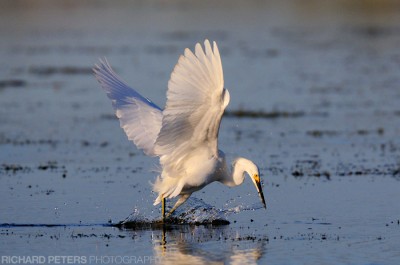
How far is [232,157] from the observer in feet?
35.5

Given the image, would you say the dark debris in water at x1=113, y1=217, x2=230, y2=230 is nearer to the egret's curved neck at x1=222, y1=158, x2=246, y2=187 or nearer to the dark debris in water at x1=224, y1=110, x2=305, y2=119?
the egret's curved neck at x1=222, y1=158, x2=246, y2=187

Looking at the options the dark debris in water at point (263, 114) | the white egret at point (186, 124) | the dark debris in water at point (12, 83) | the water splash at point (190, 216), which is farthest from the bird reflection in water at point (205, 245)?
the dark debris in water at point (12, 83)

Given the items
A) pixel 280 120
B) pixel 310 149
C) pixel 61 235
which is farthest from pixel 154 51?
pixel 61 235

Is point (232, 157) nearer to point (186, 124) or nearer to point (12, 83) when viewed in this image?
point (186, 124)

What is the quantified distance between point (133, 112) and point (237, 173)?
1543 mm

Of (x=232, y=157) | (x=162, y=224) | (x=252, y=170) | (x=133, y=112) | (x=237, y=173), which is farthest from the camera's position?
(x=133, y=112)

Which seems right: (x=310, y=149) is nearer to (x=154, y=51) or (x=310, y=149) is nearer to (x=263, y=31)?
(x=154, y=51)

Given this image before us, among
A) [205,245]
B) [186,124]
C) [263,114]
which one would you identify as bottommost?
[205,245]

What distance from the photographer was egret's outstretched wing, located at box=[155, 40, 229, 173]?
928 cm

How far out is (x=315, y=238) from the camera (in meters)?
10.0

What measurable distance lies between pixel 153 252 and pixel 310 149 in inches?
264

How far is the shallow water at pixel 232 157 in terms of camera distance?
9875 mm

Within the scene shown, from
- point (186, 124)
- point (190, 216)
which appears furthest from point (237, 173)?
point (186, 124)

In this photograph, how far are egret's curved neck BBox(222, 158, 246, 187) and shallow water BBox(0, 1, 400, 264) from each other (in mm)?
220
